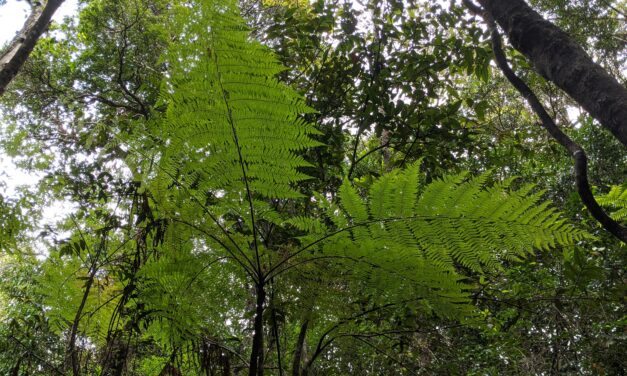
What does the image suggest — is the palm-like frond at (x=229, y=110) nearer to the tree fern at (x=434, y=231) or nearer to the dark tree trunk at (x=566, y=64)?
the tree fern at (x=434, y=231)

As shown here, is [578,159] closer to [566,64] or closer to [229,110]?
[566,64]

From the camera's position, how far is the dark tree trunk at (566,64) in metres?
1.69

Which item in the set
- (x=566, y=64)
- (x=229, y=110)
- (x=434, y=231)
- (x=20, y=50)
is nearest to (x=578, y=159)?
(x=566, y=64)

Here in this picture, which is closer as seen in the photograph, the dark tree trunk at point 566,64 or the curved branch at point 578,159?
the dark tree trunk at point 566,64

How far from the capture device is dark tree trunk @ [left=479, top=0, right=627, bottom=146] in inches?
66.4

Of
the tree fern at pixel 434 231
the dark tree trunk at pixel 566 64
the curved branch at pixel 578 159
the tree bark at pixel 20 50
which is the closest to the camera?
the tree fern at pixel 434 231

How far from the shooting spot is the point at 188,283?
1329 millimetres

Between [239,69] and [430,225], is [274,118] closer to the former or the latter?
[239,69]

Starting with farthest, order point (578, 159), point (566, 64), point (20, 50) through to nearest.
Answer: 1. point (20, 50)
2. point (578, 159)
3. point (566, 64)

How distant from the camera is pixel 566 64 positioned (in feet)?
6.21

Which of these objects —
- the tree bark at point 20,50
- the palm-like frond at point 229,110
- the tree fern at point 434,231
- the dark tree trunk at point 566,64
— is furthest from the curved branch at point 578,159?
the tree bark at point 20,50

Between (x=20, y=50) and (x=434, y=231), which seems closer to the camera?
(x=434, y=231)

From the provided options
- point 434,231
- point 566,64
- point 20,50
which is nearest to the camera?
point 434,231

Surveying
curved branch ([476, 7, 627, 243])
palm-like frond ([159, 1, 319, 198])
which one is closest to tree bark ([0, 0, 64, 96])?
palm-like frond ([159, 1, 319, 198])
